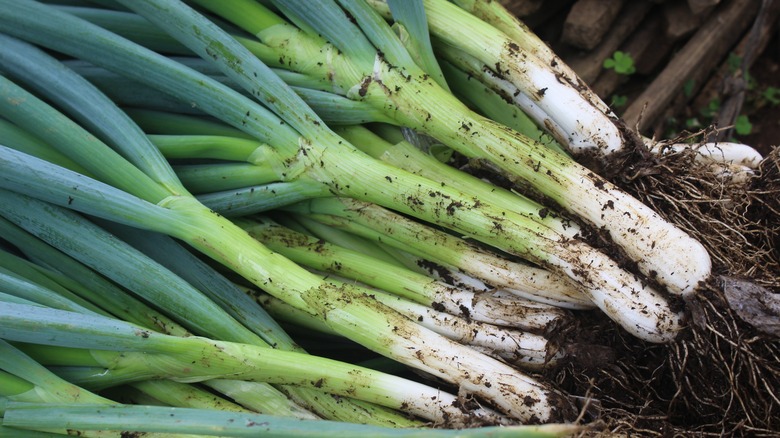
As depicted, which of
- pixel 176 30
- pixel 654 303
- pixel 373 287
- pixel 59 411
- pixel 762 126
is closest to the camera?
pixel 59 411

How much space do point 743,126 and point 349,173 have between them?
1.92 meters

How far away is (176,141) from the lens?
6.34 feet

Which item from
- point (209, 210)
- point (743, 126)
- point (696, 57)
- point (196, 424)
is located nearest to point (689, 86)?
point (696, 57)

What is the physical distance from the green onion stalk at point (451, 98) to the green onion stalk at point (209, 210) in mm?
161

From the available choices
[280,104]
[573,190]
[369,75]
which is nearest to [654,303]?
[573,190]

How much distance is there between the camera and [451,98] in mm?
1946

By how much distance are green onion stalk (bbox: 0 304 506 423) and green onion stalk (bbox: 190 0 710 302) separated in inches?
21.2

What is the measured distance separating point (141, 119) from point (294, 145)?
0.48 meters

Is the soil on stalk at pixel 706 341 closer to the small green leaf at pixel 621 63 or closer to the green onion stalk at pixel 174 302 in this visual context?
the green onion stalk at pixel 174 302

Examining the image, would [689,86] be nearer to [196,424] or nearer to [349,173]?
[349,173]

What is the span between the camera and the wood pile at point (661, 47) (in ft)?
9.09

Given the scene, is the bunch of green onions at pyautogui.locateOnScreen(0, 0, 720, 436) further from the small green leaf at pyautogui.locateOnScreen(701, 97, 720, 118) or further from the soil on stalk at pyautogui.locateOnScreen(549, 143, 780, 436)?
the small green leaf at pyautogui.locateOnScreen(701, 97, 720, 118)

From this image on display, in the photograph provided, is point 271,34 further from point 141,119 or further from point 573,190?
point 573,190

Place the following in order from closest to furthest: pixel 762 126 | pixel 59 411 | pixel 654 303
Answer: pixel 59 411 < pixel 654 303 < pixel 762 126
